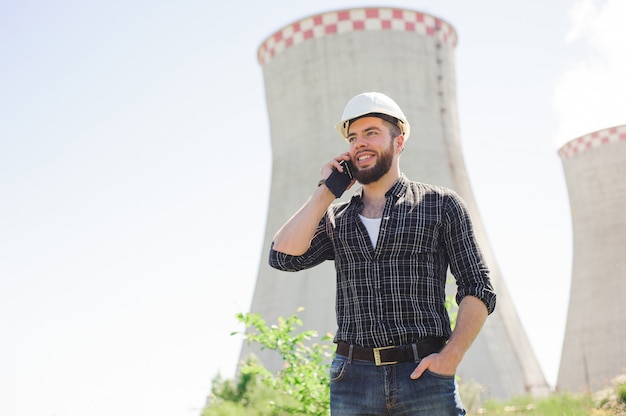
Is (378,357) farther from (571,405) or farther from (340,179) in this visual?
(571,405)

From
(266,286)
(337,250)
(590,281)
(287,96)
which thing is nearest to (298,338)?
(337,250)

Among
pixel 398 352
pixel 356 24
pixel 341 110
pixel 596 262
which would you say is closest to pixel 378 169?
pixel 398 352

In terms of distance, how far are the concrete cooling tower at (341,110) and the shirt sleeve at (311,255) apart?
22.9 ft

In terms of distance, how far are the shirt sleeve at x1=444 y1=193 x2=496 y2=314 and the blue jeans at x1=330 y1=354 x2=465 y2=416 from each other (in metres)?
0.22

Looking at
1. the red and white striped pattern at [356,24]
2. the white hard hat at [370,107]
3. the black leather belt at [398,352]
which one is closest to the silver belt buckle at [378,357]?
the black leather belt at [398,352]

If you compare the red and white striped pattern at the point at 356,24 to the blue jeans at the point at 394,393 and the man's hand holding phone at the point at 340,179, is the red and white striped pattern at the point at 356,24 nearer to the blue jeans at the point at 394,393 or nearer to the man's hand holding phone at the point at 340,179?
the man's hand holding phone at the point at 340,179

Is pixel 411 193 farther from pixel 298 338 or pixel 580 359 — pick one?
pixel 580 359

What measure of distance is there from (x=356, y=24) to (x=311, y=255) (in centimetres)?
804

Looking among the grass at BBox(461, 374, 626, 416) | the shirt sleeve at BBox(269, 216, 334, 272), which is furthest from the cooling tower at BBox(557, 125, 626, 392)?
the shirt sleeve at BBox(269, 216, 334, 272)

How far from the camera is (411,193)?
2219 millimetres

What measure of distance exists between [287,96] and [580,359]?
681cm

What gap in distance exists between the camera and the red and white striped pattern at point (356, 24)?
394 inches

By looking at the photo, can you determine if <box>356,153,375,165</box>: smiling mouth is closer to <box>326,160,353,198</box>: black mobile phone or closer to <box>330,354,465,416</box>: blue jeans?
<box>326,160,353,198</box>: black mobile phone

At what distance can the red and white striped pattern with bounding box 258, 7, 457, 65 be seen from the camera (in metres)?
10.0
